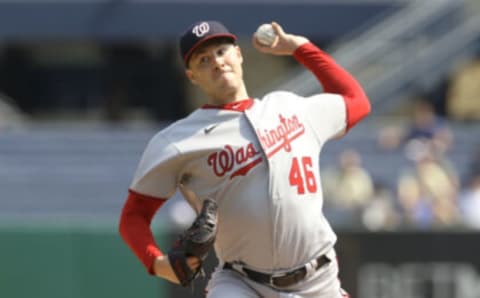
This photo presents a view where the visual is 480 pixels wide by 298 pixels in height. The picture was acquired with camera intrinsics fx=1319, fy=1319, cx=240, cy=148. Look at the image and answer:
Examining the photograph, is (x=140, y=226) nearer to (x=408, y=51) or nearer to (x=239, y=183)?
(x=239, y=183)

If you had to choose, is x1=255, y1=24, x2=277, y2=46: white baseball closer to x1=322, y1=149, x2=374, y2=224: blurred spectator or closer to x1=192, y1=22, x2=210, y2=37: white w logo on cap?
x1=192, y1=22, x2=210, y2=37: white w logo on cap

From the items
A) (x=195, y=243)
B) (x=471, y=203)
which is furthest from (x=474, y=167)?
(x=195, y=243)

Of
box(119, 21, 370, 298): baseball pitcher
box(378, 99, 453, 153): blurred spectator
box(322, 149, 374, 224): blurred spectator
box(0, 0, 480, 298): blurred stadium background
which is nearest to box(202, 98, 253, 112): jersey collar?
box(119, 21, 370, 298): baseball pitcher

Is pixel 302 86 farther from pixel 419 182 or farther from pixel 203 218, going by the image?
pixel 203 218

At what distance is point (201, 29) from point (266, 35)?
34 cm

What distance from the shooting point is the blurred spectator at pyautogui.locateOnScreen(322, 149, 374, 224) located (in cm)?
1131

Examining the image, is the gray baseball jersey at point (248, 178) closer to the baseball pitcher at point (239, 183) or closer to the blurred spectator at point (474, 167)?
the baseball pitcher at point (239, 183)

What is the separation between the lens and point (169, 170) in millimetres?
5336

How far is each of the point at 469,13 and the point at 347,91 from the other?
1133cm

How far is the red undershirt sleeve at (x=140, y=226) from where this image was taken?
5.29 m

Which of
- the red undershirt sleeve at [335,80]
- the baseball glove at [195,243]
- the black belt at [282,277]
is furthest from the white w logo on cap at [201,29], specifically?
the black belt at [282,277]

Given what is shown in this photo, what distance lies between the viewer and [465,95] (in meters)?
15.4

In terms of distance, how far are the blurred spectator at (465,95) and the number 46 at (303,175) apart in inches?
391

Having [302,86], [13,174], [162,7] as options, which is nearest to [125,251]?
[13,174]
